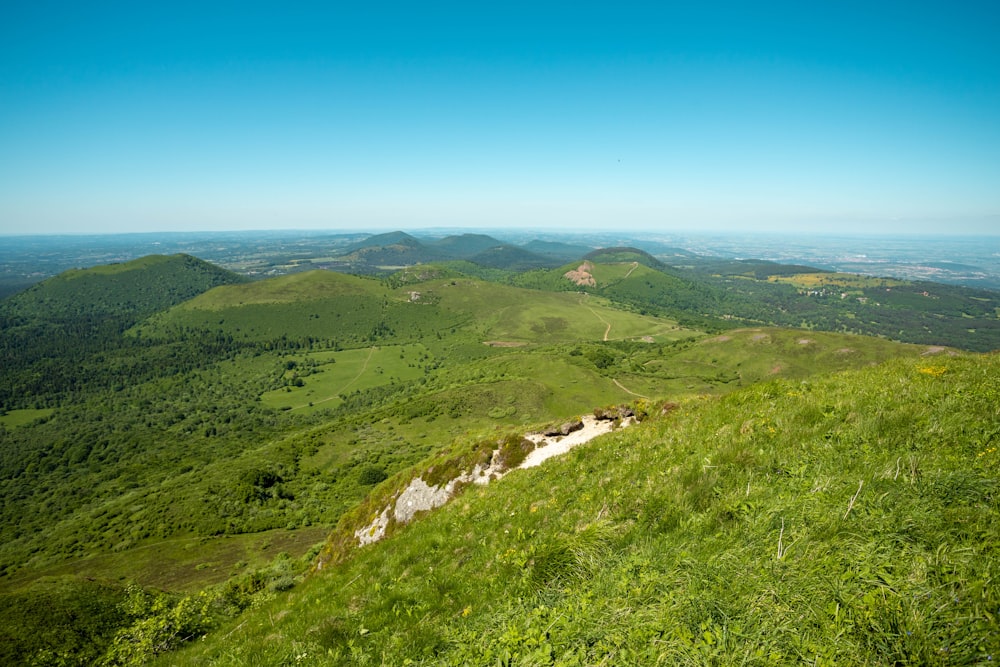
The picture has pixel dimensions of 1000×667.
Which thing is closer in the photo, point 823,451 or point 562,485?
point 823,451

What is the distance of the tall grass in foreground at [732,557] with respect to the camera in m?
4.66

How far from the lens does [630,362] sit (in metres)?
192

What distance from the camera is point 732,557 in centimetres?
655

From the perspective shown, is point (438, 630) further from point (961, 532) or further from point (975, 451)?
point (975, 451)

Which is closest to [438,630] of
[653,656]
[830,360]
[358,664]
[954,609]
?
[358,664]

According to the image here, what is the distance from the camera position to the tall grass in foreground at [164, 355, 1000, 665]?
4664 mm

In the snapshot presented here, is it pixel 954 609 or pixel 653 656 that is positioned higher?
pixel 954 609

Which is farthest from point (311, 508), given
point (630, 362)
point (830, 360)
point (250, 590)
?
point (830, 360)

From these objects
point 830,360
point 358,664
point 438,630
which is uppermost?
point 438,630

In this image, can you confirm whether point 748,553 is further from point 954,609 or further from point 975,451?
point 975,451

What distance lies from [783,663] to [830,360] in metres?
191

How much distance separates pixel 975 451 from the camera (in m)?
7.43

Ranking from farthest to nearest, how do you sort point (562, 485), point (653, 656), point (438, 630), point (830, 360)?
point (830, 360) → point (562, 485) → point (438, 630) → point (653, 656)

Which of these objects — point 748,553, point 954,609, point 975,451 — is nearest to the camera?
point 954,609
